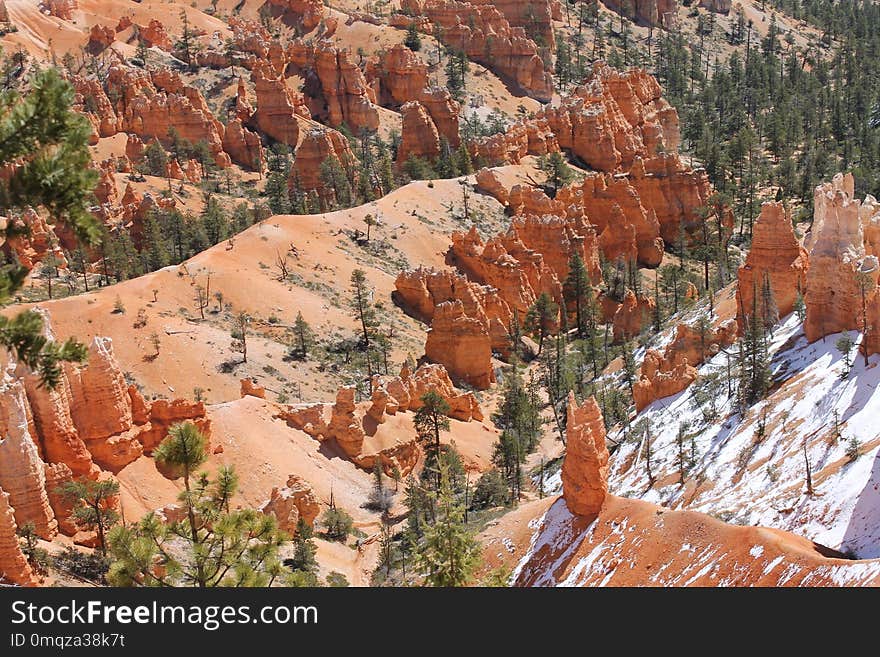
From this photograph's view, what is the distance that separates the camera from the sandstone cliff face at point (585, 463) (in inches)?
1393

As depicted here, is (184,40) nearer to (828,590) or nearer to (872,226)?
(872,226)

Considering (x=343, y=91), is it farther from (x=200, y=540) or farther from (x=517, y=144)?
(x=200, y=540)

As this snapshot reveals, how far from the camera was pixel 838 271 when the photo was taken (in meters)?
43.9

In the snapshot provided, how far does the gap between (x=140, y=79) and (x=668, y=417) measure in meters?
84.8

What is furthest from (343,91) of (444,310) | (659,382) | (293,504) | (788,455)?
(788,455)

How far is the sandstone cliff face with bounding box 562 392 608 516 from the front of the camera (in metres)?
35.4

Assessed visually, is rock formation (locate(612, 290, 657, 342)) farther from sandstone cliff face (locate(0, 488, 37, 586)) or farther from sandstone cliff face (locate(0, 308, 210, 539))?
sandstone cliff face (locate(0, 488, 37, 586))

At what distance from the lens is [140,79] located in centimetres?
11350

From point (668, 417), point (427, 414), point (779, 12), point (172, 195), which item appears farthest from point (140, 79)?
point (779, 12)

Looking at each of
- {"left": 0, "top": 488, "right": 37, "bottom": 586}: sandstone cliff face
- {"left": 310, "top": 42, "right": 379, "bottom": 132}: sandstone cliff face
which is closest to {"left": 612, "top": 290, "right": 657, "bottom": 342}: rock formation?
{"left": 0, "top": 488, "right": 37, "bottom": 586}: sandstone cliff face

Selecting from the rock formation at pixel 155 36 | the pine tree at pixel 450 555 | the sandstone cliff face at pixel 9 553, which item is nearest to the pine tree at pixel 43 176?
the pine tree at pixel 450 555

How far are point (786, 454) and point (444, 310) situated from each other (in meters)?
31.5

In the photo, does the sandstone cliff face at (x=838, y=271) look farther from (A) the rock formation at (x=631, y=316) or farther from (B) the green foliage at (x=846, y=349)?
(A) the rock formation at (x=631, y=316)

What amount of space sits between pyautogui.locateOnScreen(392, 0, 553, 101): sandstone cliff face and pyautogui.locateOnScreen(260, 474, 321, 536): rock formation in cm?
10768
